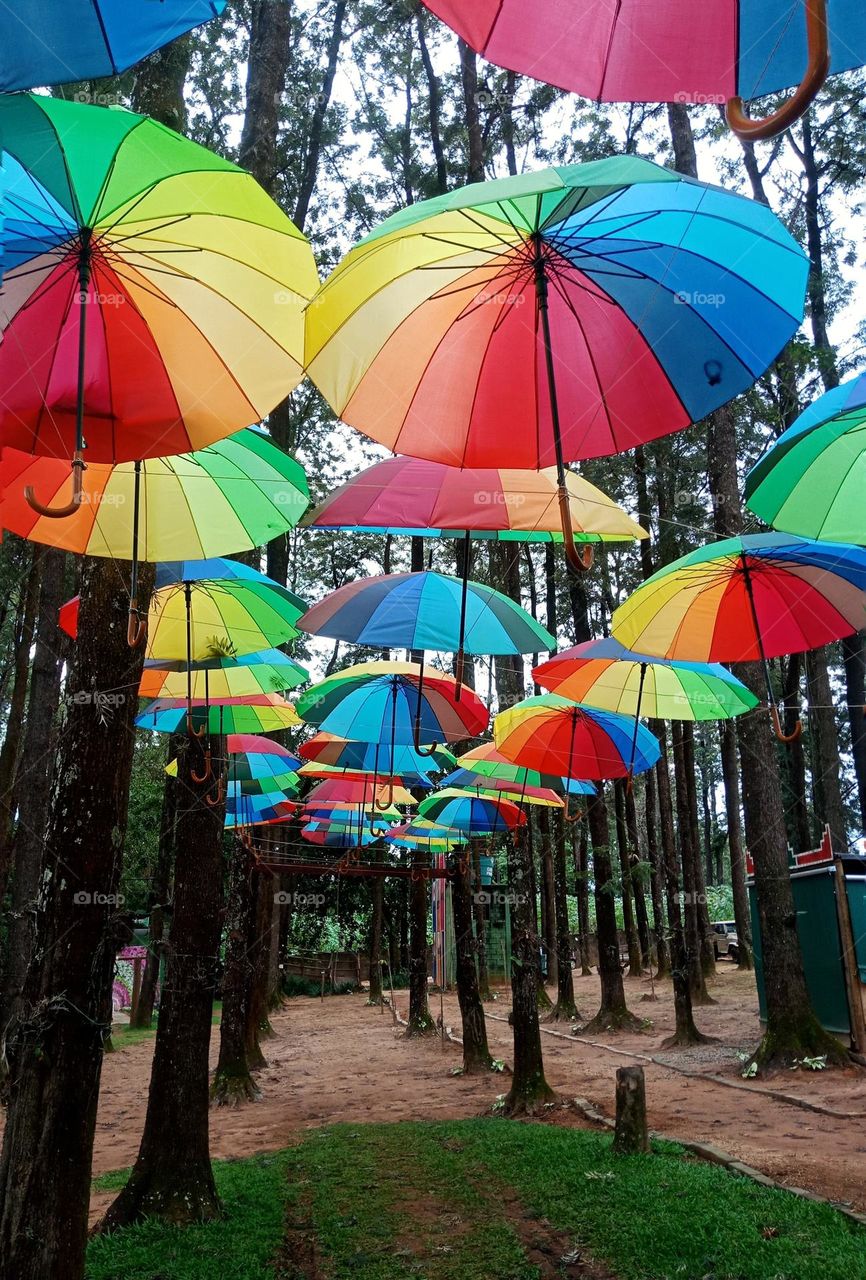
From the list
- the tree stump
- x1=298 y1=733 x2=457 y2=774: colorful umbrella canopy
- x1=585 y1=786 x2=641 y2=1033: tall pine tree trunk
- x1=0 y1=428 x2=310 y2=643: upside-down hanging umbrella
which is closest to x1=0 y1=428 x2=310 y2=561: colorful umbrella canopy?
x1=0 y1=428 x2=310 y2=643: upside-down hanging umbrella

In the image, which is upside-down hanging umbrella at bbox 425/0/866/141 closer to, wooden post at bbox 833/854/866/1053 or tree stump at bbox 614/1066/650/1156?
tree stump at bbox 614/1066/650/1156

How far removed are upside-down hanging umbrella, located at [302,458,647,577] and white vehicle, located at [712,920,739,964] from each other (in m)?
20.5

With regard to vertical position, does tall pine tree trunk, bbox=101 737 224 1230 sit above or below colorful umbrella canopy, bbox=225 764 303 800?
below

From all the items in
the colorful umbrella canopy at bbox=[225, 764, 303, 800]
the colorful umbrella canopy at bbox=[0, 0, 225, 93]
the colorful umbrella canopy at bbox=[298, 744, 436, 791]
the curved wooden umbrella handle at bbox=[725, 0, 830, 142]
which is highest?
the colorful umbrella canopy at bbox=[0, 0, 225, 93]

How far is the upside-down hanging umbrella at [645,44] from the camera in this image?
2.60 metres

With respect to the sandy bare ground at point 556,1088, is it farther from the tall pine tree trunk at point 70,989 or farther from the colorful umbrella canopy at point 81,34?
the colorful umbrella canopy at point 81,34

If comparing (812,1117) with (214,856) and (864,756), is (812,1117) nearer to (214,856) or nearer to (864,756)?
(214,856)

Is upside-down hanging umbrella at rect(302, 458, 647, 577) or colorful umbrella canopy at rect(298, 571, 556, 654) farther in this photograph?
colorful umbrella canopy at rect(298, 571, 556, 654)

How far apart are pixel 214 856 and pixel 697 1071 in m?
6.67

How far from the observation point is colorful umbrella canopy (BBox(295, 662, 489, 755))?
9297mm

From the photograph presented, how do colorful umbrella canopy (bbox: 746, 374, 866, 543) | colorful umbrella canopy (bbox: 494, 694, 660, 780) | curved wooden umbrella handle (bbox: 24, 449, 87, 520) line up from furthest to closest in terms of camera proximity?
1. colorful umbrella canopy (bbox: 494, 694, 660, 780)
2. colorful umbrella canopy (bbox: 746, 374, 866, 543)
3. curved wooden umbrella handle (bbox: 24, 449, 87, 520)

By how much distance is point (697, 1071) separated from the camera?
10914mm

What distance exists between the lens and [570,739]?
9.69m

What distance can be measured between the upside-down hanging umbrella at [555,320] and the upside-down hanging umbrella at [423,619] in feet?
10.7
